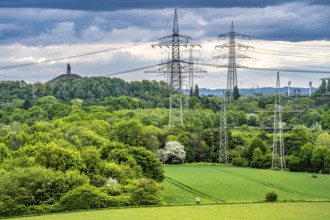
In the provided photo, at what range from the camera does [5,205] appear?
208 feet

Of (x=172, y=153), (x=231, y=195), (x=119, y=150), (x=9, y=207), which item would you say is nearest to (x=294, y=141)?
(x=172, y=153)

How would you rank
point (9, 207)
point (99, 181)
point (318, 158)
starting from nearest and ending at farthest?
1. point (9, 207)
2. point (99, 181)
3. point (318, 158)

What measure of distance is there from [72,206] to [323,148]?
172 ft

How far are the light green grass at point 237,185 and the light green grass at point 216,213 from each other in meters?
6.87

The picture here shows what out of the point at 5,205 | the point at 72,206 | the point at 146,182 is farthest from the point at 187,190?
the point at 5,205

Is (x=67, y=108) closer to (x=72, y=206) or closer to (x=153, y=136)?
(x=153, y=136)

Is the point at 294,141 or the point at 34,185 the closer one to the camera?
the point at 34,185

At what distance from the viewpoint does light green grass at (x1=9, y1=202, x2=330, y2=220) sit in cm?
5993

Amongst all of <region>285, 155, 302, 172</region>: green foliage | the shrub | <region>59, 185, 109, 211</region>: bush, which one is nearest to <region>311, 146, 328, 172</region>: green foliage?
<region>285, 155, 302, 172</region>: green foliage

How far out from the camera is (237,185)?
88.9 metres

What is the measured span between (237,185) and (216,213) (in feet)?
85.9

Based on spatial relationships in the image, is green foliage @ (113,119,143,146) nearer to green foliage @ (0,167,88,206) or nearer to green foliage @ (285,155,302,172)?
green foliage @ (285,155,302,172)

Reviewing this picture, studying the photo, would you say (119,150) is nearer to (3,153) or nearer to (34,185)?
(3,153)

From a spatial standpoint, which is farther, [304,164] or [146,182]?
[304,164]
